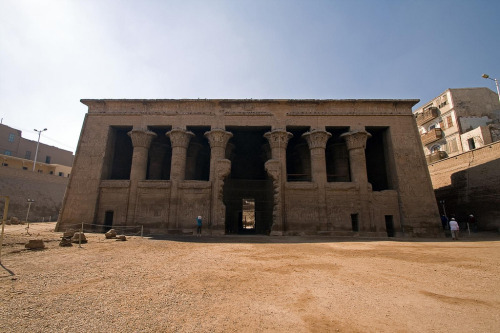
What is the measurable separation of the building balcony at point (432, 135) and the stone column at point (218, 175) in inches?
1039

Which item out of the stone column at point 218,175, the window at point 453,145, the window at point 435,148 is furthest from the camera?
the window at point 435,148

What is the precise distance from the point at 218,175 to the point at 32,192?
24.5m

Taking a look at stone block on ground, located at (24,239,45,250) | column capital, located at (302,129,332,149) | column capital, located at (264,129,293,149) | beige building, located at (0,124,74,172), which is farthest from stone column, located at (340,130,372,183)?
beige building, located at (0,124,74,172)

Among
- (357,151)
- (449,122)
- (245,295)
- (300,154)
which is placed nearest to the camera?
(245,295)

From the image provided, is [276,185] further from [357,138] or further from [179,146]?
[179,146]

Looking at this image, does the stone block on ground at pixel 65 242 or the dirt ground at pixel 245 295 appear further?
the stone block on ground at pixel 65 242

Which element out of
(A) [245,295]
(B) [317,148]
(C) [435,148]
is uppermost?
(C) [435,148]

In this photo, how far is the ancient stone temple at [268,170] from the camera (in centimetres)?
1688

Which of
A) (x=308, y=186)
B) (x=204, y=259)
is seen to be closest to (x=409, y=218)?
(x=308, y=186)

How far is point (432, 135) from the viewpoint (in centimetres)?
2884

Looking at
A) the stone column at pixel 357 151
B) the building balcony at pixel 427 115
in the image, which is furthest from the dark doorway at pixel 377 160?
the building balcony at pixel 427 115

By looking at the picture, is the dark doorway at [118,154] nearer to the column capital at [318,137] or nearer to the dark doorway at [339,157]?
the column capital at [318,137]

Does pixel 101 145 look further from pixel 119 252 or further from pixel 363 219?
pixel 363 219

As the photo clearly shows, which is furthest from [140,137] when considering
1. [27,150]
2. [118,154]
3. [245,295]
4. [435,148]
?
[435,148]
